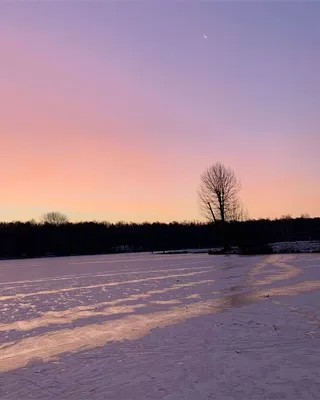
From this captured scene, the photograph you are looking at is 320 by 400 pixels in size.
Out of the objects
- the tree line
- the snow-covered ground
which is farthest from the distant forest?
the snow-covered ground

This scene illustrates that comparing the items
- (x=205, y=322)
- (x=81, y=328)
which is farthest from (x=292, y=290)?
(x=81, y=328)

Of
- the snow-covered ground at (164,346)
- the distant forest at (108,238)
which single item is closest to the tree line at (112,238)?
the distant forest at (108,238)

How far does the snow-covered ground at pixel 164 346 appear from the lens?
6.17 m

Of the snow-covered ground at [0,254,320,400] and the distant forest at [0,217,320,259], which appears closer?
the snow-covered ground at [0,254,320,400]

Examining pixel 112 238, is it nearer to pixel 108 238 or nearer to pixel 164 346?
pixel 108 238

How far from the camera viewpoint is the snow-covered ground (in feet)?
20.2

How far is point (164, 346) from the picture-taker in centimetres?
860

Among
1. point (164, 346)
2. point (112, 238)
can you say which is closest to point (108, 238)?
point (112, 238)

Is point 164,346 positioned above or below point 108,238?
below

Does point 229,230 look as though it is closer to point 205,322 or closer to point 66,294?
point 66,294

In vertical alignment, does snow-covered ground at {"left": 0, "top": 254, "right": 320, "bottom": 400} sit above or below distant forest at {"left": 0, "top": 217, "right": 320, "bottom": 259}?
below

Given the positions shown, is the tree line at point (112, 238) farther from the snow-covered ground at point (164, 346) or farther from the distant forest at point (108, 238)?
the snow-covered ground at point (164, 346)

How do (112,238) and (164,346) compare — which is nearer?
(164,346)

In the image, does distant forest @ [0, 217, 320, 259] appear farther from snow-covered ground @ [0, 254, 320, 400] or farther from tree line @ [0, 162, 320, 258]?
snow-covered ground @ [0, 254, 320, 400]
